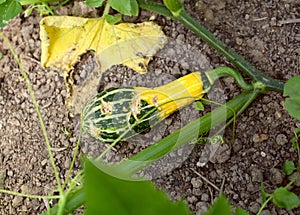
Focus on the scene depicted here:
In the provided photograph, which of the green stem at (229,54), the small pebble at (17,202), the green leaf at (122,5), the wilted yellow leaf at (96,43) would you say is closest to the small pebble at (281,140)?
the green stem at (229,54)

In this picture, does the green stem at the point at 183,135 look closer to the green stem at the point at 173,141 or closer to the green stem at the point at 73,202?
the green stem at the point at 173,141

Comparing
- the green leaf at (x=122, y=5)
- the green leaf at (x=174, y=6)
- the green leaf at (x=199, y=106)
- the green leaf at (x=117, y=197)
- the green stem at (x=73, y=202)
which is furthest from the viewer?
the green leaf at (x=199, y=106)

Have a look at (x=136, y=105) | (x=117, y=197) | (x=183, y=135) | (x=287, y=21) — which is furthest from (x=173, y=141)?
(x=117, y=197)

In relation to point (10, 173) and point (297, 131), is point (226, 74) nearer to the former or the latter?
point (297, 131)

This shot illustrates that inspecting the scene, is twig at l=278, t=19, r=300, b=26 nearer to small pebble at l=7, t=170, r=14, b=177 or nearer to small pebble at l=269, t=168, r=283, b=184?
small pebble at l=269, t=168, r=283, b=184

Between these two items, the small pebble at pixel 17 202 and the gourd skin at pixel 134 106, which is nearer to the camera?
the gourd skin at pixel 134 106

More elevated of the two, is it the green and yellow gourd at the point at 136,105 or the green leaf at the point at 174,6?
the green leaf at the point at 174,6

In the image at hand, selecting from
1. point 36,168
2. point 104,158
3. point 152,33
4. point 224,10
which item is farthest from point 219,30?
point 36,168
